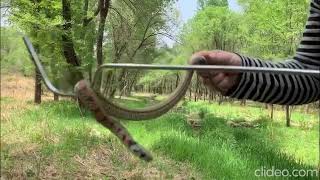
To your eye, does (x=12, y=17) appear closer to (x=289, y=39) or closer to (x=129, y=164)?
(x=129, y=164)

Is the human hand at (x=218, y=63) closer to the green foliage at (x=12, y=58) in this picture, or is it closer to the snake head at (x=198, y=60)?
the snake head at (x=198, y=60)

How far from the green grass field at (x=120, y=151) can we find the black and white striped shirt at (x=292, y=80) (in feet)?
6.55

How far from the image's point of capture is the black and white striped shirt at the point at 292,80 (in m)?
0.38

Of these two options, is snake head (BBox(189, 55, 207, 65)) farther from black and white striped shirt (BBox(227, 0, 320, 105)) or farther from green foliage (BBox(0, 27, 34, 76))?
green foliage (BBox(0, 27, 34, 76))

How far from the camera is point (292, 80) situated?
1.29 ft

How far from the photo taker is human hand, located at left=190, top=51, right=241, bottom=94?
1.16 feet

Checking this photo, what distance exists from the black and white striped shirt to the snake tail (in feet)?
0.26

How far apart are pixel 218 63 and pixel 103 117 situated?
3.6 inches

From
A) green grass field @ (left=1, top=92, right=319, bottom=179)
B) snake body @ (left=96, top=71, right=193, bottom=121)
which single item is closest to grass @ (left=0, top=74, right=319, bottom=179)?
green grass field @ (left=1, top=92, right=319, bottom=179)
